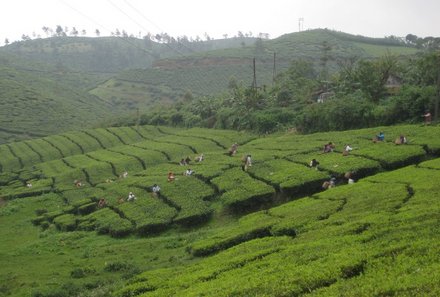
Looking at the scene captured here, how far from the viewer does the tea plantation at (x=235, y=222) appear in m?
13.5

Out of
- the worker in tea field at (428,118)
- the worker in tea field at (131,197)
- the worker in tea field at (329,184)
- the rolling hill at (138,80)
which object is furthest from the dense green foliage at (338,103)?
the rolling hill at (138,80)

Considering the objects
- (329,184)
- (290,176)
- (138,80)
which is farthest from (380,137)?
(138,80)

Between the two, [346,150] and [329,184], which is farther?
[346,150]

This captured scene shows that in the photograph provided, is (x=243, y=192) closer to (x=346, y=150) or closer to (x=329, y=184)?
(x=329, y=184)

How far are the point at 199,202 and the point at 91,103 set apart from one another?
105 m

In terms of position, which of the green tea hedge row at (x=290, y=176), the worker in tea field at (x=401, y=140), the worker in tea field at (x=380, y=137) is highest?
the worker in tea field at (x=401, y=140)

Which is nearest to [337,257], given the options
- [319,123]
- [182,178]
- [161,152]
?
[182,178]

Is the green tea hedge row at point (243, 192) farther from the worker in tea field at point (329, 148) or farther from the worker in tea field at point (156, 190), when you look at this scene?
the worker in tea field at point (329, 148)

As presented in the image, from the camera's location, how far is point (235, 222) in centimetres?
2888

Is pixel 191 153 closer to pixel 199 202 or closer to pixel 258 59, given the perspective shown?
pixel 199 202

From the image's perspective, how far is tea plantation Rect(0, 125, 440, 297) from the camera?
44.2 feet

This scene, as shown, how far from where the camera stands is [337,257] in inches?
550

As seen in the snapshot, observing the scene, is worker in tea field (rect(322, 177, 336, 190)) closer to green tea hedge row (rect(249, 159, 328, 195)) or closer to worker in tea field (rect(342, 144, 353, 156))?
green tea hedge row (rect(249, 159, 328, 195))

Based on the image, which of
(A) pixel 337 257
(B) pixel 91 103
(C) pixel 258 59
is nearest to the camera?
(A) pixel 337 257
